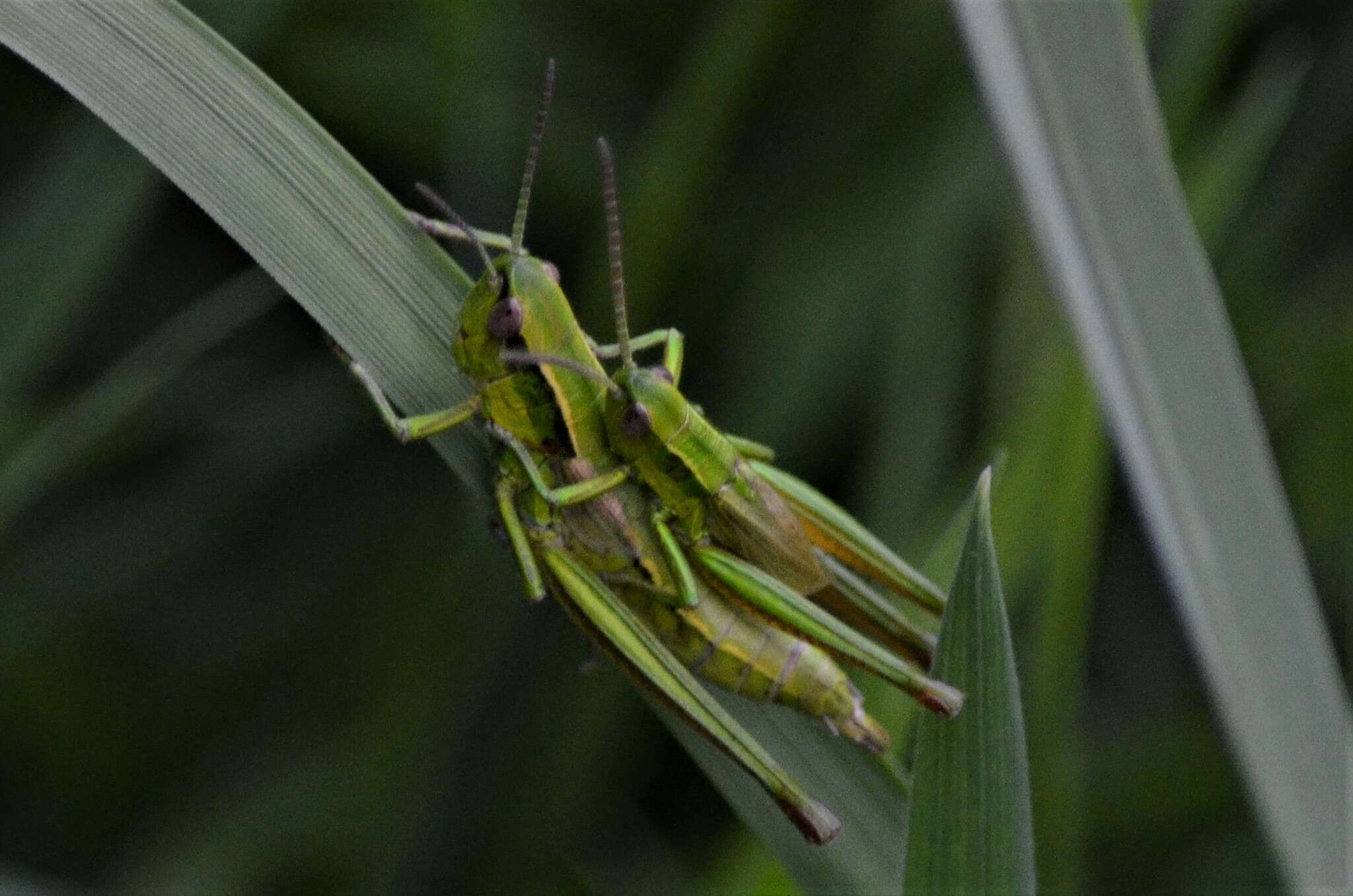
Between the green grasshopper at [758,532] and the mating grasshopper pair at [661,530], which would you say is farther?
the green grasshopper at [758,532]

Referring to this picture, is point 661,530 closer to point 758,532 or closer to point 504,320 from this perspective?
point 758,532

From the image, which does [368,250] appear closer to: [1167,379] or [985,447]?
[1167,379]

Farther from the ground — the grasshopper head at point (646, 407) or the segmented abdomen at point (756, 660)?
the grasshopper head at point (646, 407)

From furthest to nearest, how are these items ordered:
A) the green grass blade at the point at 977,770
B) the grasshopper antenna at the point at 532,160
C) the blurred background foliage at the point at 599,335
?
the blurred background foliage at the point at 599,335, the grasshopper antenna at the point at 532,160, the green grass blade at the point at 977,770

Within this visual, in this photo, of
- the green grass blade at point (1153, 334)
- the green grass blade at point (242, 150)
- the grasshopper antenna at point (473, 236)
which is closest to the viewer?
the green grass blade at point (1153, 334)

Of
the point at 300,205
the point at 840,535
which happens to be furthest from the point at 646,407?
the point at 300,205

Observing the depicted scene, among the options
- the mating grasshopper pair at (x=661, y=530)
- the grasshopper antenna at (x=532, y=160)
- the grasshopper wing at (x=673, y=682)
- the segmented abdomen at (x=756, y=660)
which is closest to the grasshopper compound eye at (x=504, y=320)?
the mating grasshopper pair at (x=661, y=530)

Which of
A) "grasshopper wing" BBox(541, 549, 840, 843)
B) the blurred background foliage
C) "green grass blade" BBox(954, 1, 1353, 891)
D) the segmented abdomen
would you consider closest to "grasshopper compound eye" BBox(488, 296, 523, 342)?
"grasshopper wing" BBox(541, 549, 840, 843)

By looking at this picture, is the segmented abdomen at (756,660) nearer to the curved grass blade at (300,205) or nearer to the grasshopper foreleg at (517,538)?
the curved grass blade at (300,205)
